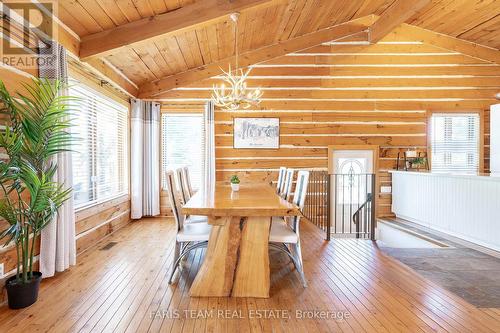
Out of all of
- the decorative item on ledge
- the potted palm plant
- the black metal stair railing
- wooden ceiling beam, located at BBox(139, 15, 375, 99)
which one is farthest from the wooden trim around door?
the potted palm plant

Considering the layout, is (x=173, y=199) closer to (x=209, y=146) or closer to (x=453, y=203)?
(x=209, y=146)

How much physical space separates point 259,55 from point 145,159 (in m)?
2.84

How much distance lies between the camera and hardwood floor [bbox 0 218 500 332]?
6.75 ft

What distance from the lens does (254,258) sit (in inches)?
97.2

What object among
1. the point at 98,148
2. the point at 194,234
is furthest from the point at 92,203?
the point at 194,234

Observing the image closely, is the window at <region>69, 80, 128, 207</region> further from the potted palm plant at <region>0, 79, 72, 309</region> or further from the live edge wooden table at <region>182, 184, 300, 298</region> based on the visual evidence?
the live edge wooden table at <region>182, 184, 300, 298</region>

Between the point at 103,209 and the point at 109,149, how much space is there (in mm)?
956

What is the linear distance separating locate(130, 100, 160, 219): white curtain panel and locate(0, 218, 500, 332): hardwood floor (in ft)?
6.58

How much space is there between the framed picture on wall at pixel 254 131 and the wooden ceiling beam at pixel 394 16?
93.3 inches

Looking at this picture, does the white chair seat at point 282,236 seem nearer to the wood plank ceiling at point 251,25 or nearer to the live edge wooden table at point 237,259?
the live edge wooden table at point 237,259

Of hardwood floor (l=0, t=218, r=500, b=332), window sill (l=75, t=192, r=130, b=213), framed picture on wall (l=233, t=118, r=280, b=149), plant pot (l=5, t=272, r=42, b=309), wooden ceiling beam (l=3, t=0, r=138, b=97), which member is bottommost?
hardwood floor (l=0, t=218, r=500, b=332)

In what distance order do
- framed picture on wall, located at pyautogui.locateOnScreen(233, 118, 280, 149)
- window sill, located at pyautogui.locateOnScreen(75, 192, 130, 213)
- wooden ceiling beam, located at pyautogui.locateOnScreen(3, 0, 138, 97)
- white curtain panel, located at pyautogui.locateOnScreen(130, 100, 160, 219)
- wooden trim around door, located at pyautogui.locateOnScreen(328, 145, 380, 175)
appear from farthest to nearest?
wooden trim around door, located at pyautogui.locateOnScreen(328, 145, 380, 175), framed picture on wall, located at pyautogui.locateOnScreen(233, 118, 280, 149), white curtain panel, located at pyautogui.locateOnScreen(130, 100, 160, 219), window sill, located at pyautogui.locateOnScreen(75, 192, 130, 213), wooden ceiling beam, located at pyautogui.locateOnScreen(3, 0, 138, 97)

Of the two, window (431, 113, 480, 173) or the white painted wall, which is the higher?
window (431, 113, 480, 173)

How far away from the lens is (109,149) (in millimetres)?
4590
